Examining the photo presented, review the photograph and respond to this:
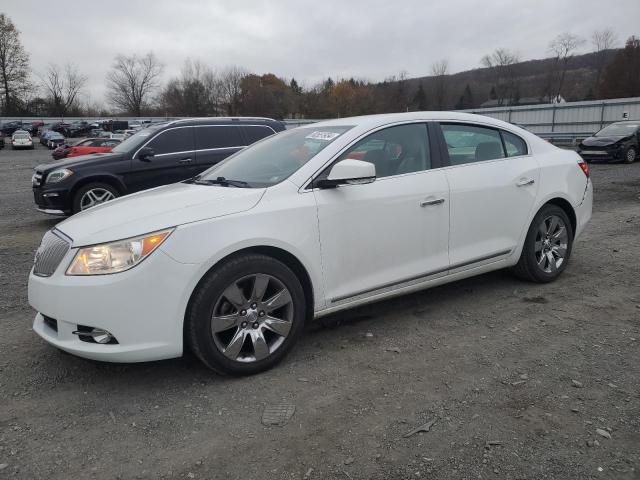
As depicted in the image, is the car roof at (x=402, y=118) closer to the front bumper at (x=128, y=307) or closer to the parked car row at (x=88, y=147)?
the front bumper at (x=128, y=307)

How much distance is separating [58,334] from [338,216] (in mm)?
1880

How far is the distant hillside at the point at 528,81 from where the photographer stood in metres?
79.2

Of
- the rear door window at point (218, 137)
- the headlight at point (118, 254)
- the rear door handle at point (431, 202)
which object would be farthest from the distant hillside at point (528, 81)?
the headlight at point (118, 254)

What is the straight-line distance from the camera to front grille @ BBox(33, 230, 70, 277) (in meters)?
3.00

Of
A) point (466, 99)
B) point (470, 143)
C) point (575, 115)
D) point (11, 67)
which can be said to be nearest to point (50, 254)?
point (470, 143)

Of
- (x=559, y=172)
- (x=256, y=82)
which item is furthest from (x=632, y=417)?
(x=256, y=82)

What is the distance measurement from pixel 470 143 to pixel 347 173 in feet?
5.08

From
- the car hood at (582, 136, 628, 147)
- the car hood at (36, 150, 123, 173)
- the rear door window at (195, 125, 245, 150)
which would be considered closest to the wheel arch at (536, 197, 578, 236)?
the rear door window at (195, 125, 245, 150)

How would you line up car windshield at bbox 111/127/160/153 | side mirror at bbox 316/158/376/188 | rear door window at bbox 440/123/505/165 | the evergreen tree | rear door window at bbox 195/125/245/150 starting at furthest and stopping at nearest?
the evergreen tree, rear door window at bbox 195/125/245/150, car windshield at bbox 111/127/160/153, rear door window at bbox 440/123/505/165, side mirror at bbox 316/158/376/188

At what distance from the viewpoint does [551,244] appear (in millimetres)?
4754

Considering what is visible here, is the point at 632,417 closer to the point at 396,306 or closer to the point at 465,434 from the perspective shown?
the point at 465,434

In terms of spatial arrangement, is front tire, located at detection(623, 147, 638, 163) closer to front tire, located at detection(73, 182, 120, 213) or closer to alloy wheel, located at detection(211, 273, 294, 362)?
front tire, located at detection(73, 182, 120, 213)

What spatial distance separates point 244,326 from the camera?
3.11m

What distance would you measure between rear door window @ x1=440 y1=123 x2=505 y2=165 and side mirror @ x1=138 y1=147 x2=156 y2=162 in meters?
5.80
